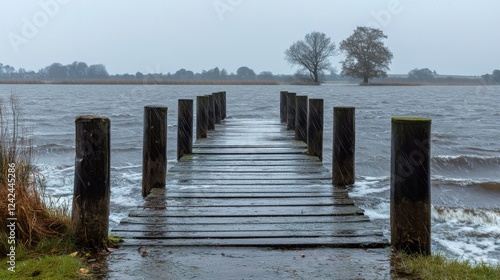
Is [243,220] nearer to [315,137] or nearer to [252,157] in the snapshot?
[252,157]

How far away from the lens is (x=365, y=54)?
90312 millimetres

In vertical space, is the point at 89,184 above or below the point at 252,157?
above

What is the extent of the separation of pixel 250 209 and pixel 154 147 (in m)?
2.62

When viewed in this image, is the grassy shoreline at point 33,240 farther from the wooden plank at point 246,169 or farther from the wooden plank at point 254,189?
the wooden plank at point 246,169

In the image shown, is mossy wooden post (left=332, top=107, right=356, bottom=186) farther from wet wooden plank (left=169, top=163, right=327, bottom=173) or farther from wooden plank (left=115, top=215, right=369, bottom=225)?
wooden plank (left=115, top=215, right=369, bottom=225)

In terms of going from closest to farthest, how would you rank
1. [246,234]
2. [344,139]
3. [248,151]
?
[246,234] → [344,139] → [248,151]

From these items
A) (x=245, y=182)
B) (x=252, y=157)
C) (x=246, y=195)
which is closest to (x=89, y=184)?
(x=246, y=195)

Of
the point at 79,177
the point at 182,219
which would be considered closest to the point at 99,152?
the point at 79,177

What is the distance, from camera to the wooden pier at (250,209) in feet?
16.7

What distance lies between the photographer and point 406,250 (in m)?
4.87

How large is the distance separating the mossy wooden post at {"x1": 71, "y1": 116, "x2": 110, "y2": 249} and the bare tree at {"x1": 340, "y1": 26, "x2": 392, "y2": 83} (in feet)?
284

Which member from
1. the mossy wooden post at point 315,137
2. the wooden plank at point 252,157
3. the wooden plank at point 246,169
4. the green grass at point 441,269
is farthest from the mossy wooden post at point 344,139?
the green grass at point 441,269

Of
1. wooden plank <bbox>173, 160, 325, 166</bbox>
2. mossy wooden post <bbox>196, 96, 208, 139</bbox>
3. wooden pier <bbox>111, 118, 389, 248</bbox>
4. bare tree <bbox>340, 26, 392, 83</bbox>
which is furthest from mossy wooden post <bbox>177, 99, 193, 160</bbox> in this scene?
bare tree <bbox>340, 26, 392, 83</bbox>

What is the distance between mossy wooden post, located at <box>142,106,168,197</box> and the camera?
8.08 m
